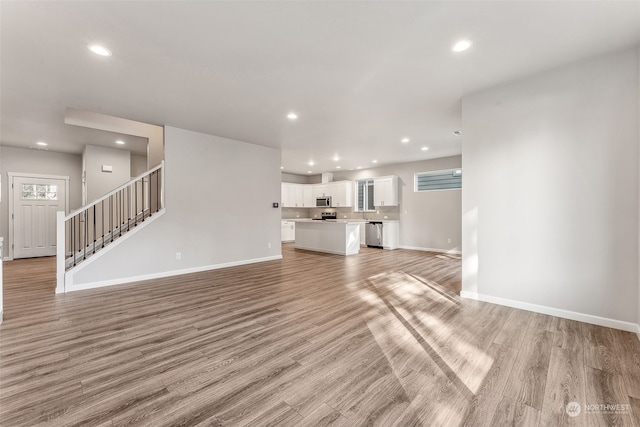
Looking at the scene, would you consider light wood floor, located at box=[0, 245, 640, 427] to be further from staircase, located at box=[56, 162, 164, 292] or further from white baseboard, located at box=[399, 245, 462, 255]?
white baseboard, located at box=[399, 245, 462, 255]

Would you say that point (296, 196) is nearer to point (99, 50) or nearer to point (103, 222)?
point (103, 222)

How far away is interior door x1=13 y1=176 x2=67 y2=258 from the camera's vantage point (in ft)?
22.5

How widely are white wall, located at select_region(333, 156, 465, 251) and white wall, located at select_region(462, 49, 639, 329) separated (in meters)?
4.50

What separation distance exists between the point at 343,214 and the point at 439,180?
3.76 meters

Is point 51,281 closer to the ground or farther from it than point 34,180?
closer to the ground

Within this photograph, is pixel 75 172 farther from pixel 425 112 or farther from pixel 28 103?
pixel 425 112

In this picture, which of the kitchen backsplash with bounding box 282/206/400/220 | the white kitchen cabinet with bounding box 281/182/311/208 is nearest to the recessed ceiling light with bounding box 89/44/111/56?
the white kitchen cabinet with bounding box 281/182/311/208

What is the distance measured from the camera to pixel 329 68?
3.04 m

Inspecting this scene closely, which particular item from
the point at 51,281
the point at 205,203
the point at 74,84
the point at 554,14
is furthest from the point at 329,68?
the point at 51,281

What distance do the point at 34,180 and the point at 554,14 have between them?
1042 cm

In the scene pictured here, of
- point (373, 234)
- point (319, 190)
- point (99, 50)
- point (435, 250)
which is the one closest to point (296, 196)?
point (319, 190)

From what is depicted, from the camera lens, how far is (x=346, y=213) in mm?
10586

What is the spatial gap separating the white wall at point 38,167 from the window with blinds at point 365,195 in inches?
331

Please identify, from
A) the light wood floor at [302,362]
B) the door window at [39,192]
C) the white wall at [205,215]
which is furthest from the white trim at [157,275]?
the door window at [39,192]
